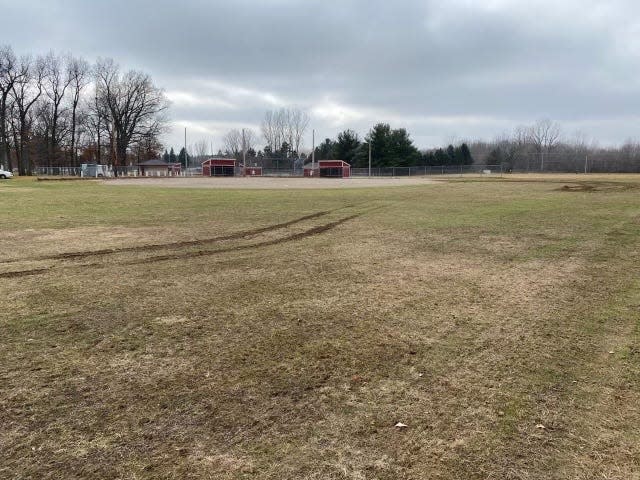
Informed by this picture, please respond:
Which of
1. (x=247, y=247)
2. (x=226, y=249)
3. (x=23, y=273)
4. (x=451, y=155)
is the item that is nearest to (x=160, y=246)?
(x=226, y=249)

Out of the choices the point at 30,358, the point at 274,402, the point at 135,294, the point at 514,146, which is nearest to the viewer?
the point at 274,402

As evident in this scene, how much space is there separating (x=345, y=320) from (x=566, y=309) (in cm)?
262

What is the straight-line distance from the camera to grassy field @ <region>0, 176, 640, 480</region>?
2709 mm

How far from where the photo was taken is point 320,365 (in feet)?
12.9

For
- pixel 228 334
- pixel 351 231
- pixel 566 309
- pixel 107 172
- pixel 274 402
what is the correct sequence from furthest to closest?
1. pixel 107 172
2. pixel 351 231
3. pixel 566 309
4. pixel 228 334
5. pixel 274 402

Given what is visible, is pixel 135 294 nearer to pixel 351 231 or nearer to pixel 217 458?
pixel 217 458

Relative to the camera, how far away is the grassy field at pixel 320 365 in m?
2.71

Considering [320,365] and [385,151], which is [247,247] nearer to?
[320,365]

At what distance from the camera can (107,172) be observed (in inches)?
2992

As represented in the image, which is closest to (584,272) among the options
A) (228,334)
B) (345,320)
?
(345,320)

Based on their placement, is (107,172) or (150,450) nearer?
(150,450)

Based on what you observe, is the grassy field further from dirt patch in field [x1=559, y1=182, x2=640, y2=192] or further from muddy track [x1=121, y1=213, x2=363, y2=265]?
dirt patch in field [x1=559, y1=182, x2=640, y2=192]

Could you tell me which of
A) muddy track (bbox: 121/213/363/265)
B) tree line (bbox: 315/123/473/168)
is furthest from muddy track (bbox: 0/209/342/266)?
tree line (bbox: 315/123/473/168)

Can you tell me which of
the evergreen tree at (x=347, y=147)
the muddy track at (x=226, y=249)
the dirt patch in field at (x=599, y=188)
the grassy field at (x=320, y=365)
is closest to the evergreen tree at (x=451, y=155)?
the evergreen tree at (x=347, y=147)
